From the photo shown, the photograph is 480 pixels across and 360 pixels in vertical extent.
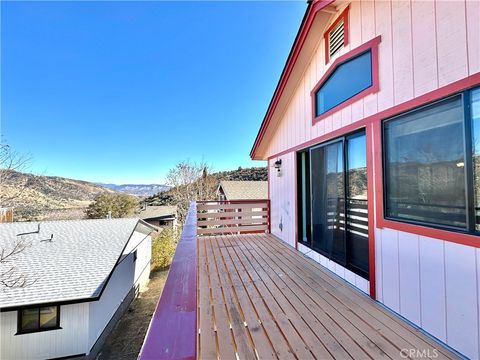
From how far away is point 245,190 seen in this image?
15.9m

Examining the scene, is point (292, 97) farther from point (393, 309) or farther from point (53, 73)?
point (53, 73)

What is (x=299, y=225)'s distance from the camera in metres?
4.73

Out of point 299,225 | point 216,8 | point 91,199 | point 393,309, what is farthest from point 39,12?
point 91,199

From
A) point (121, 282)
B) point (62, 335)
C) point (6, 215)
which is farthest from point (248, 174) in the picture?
point (62, 335)

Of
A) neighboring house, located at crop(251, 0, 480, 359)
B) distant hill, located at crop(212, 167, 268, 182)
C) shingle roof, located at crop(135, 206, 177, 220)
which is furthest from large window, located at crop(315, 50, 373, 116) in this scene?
distant hill, located at crop(212, 167, 268, 182)

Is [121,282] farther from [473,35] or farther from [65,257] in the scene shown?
[473,35]

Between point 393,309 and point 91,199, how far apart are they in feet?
98.5

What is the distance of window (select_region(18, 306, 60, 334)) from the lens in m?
7.32

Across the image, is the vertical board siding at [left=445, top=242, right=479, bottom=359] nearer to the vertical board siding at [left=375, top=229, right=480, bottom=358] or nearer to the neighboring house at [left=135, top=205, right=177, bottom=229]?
the vertical board siding at [left=375, top=229, right=480, bottom=358]

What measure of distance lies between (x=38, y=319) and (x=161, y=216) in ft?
53.6

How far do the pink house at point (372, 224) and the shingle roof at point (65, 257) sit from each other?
6986 millimetres

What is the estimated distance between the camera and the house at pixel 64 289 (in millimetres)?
7230

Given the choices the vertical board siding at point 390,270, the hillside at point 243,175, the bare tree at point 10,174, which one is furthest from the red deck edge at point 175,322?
the hillside at point 243,175

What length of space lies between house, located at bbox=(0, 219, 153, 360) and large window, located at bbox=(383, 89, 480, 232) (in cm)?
945
